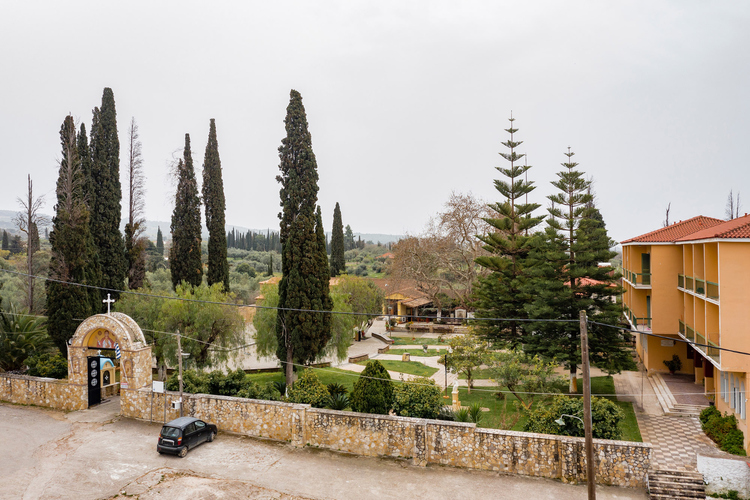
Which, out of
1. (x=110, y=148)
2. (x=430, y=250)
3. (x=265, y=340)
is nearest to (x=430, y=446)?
(x=265, y=340)

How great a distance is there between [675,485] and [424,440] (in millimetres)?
5599

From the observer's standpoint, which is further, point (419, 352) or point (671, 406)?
point (419, 352)

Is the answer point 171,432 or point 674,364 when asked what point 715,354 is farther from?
point 171,432

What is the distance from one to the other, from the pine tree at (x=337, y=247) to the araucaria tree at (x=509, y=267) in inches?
770

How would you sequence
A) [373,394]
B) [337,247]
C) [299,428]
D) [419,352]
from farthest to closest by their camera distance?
[337,247]
[419,352]
[373,394]
[299,428]

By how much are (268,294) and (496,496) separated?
1467 centimetres

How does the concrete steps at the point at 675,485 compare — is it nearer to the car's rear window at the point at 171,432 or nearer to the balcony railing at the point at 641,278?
the balcony railing at the point at 641,278

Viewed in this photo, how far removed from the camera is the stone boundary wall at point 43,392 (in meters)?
15.9

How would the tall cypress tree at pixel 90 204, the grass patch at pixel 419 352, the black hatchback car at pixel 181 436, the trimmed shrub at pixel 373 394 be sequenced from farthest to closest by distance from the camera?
the grass patch at pixel 419 352, the tall cypress tree at pixel 90 204, the trimmed shrub at pixel 373 394, the black hatchback car at pixel 181 436

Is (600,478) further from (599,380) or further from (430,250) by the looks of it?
(430,250)

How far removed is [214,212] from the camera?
2744cm

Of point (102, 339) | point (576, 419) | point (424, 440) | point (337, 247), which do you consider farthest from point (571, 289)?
point (337, 247)

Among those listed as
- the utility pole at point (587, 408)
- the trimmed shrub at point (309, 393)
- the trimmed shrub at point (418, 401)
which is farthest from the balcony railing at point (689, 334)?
the trimmed shrub at point (309, 393)

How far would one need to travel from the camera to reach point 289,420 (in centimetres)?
1315
